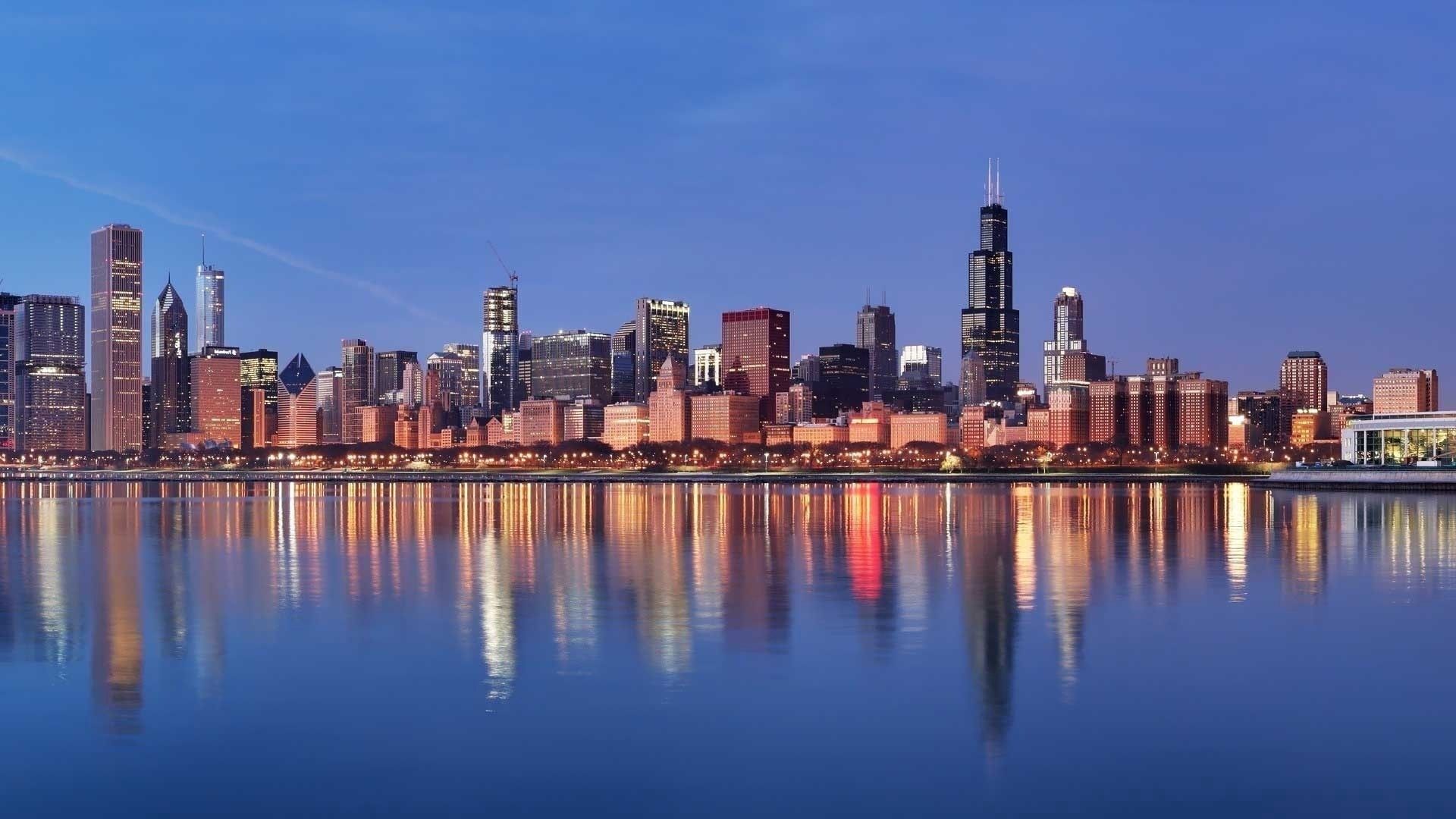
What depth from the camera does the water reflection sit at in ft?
77.4

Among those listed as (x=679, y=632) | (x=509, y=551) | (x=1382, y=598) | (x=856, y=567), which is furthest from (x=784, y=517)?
(x=679, y=632)

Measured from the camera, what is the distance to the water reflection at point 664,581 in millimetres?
23594

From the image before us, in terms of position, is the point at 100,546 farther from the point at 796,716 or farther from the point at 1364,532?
the point at 1364,532

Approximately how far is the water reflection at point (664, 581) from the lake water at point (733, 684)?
180 millimetres

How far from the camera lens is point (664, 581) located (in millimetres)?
35875

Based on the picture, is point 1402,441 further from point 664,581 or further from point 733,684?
point 733,684

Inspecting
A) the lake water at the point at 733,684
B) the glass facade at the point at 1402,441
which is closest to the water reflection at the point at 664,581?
the lake water at the point at 733,684

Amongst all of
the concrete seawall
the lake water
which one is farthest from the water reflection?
the concrete seawall

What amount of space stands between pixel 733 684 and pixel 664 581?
15.5 m

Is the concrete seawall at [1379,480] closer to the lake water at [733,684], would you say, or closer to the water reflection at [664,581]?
the water reflection at [664,581]

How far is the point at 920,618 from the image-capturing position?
1093 inches

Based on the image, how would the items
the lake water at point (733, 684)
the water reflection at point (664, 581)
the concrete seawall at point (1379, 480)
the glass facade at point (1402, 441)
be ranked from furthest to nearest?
the glass facade at point (1402, 441), the concrete seawall at point (1379, 480), the water reflection at point (664, 581), the lake water at point (733, 684)

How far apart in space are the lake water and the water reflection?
180 mm

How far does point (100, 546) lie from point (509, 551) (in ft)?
56.7
